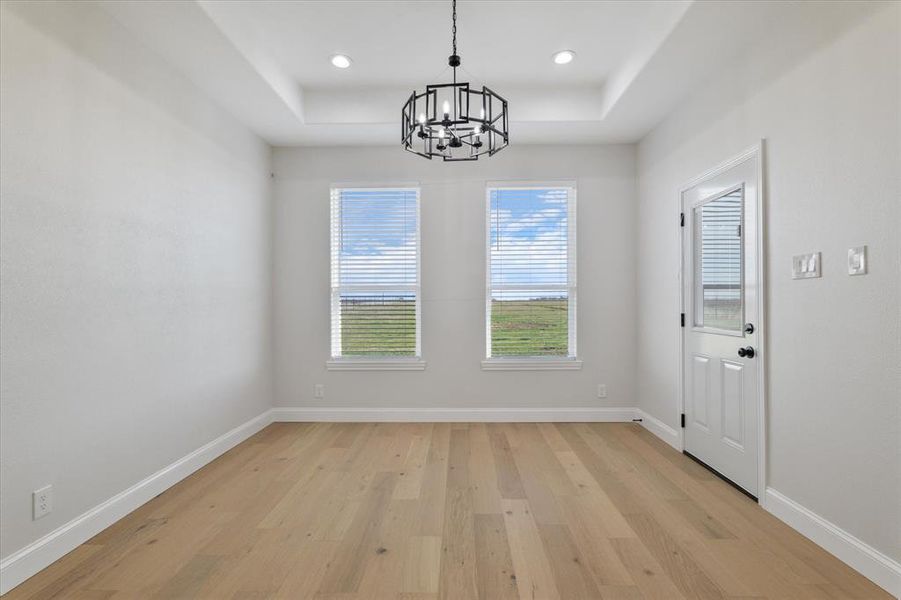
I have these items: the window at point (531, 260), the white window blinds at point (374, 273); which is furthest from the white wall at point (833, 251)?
the white window blinds at point (374, 273)

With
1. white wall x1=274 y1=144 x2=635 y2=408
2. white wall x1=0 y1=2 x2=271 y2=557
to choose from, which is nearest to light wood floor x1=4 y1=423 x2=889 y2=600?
white wall x1=0 y1=2 x2=271 y2=557

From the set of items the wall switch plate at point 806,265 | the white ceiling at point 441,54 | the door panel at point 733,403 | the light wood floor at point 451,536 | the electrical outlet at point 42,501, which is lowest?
the light wood floor at point 451,536

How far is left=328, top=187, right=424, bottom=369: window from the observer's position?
15.3 ft

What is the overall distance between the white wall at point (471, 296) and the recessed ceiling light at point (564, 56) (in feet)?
3.69

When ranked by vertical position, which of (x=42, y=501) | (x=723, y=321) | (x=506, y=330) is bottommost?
(x=42, y=501)

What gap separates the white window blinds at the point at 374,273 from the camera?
467cm

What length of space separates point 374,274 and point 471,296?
1.06m

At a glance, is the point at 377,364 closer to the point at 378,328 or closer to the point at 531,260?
the point at 378,328

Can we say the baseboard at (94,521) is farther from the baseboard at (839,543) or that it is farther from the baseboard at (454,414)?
the baseboard at (839,543)

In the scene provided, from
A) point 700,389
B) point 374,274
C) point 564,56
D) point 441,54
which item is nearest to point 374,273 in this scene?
point 374,274

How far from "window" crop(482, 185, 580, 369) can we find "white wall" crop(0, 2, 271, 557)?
8.47 feet

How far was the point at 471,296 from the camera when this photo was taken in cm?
462

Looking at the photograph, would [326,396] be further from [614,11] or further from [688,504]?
[614,11]

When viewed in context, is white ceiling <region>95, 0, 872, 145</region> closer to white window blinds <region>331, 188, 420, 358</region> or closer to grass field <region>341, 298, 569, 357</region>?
white window blinds <region>331, 188, 420, 358</region>
